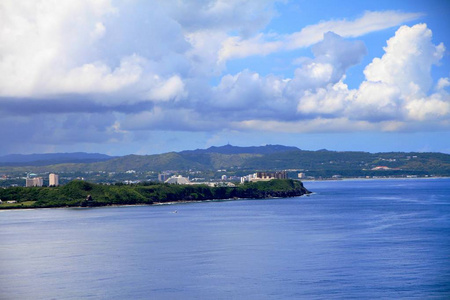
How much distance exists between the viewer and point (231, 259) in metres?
39.5

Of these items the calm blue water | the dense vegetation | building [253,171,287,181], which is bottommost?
the calm blue water

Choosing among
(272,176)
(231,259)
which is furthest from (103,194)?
(231,259)

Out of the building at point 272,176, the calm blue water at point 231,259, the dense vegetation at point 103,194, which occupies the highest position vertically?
the building at point 272,176

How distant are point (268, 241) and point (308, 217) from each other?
72.1ft

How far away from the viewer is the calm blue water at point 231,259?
31.1 metres

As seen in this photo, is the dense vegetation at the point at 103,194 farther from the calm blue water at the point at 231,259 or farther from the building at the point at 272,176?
the calm blue water at the point at 231,259

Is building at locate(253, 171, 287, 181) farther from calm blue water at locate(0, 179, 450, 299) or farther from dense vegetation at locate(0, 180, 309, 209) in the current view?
calm blue water at locate(0, 179, 450, 299)

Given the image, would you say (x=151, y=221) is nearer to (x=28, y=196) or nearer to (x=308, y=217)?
(x=308, y=217)

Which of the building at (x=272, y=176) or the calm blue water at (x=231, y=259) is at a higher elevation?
the building at (x=272, y=176)

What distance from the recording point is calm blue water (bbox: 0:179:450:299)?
31.1 m

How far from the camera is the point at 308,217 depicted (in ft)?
229

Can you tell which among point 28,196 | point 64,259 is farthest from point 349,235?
point 28,196

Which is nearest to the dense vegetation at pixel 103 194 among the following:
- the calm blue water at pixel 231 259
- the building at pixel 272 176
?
the building at pixel 272 176

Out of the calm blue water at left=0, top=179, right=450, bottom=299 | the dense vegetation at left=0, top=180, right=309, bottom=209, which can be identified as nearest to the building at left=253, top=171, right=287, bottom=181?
the dense vegetation at left=0, top=180, right=309, bottom=209
